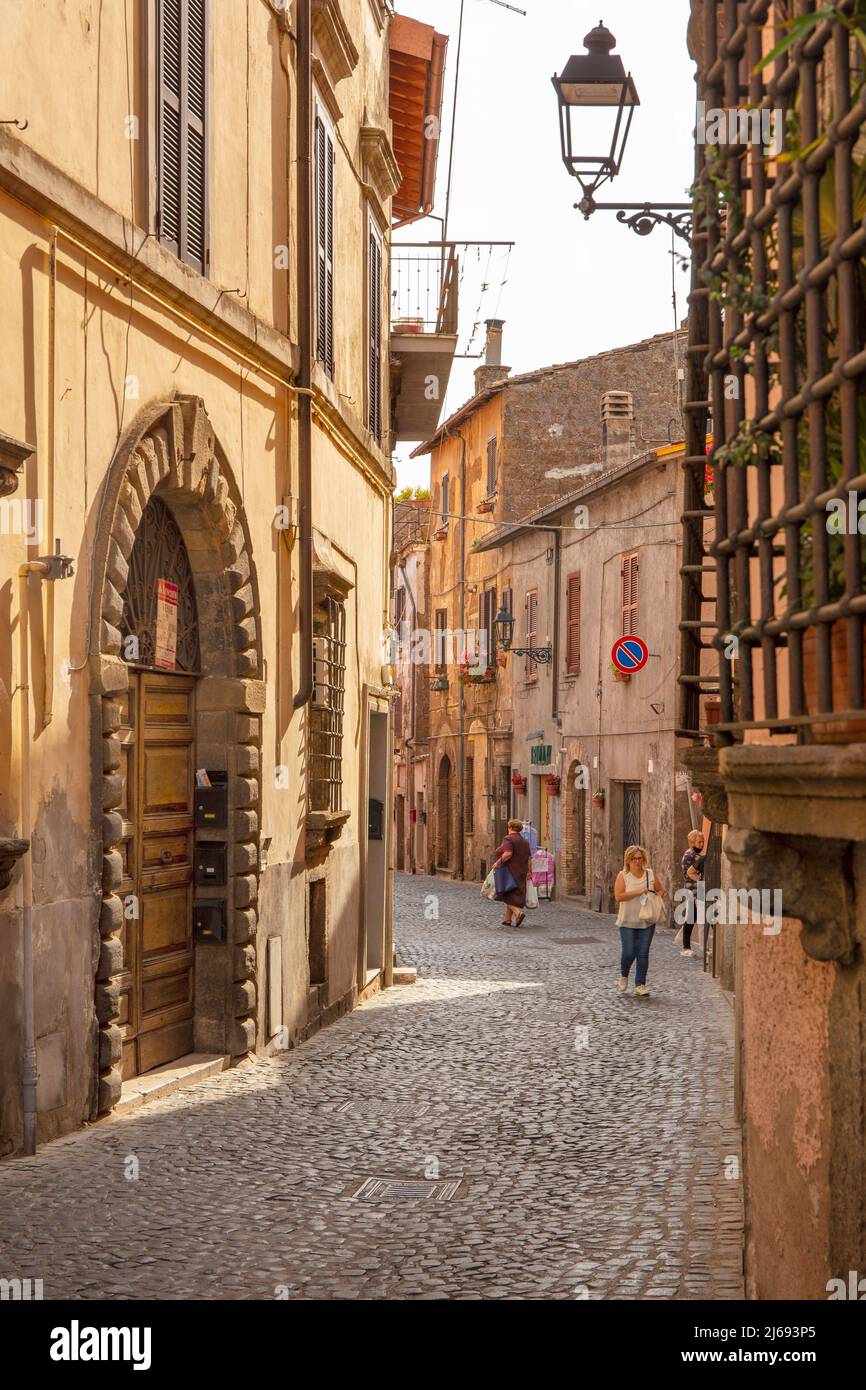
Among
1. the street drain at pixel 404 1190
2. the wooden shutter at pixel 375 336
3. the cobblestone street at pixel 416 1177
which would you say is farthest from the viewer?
the wooden shutter at pixel 375 336

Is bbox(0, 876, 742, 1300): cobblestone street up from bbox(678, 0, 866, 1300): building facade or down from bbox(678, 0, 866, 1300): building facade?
down

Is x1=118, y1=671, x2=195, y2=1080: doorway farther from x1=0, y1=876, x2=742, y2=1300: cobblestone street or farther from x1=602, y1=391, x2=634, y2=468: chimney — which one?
x1=602, y1=391, x2=634, y2=468: chimney

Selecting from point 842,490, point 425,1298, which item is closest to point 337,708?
point 425,1298

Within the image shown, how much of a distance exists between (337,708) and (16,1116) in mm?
6671

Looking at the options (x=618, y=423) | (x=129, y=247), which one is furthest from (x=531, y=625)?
(x=129, y=247)

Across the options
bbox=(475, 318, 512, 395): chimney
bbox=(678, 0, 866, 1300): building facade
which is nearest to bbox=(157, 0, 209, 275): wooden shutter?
bbox=(678, 0, 866, 1300): building facade

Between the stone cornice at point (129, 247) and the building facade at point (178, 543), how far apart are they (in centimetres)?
2

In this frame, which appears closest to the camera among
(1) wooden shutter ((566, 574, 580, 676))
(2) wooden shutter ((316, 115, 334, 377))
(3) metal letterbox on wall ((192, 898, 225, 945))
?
(3) metal letterbox on wall ((192, 898, 225, 945))

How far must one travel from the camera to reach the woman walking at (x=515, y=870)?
23.9 meters

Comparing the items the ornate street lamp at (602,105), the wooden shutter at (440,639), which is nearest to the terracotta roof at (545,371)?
the wooden shutter at (440,639)

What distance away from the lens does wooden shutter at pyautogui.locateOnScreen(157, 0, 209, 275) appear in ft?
31.4

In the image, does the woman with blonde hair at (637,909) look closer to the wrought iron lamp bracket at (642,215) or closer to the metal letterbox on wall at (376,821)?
the metal letterbox on wall at (376,821)

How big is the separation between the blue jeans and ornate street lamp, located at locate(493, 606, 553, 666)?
17.8m
